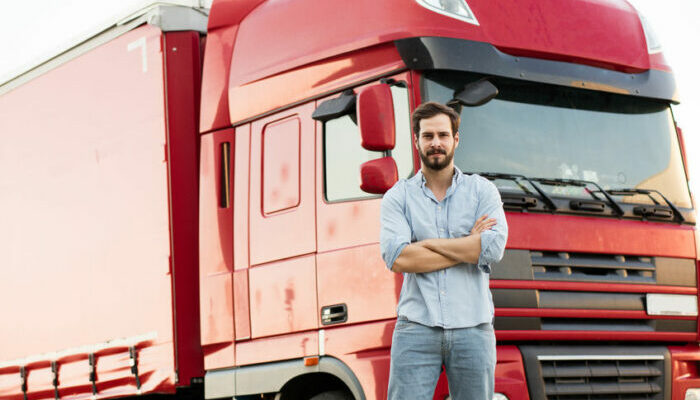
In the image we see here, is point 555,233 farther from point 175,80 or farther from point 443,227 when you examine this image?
point 175,80

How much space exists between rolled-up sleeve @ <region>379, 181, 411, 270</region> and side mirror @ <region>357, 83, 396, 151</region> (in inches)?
36.2

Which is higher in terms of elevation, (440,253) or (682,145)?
(682,145)

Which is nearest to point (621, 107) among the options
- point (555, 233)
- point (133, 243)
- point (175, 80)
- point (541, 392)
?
point (555, 233)

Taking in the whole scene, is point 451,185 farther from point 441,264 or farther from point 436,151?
point 441,264

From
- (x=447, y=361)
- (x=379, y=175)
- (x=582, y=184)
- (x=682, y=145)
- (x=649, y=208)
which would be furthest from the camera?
(x=682, y=145)

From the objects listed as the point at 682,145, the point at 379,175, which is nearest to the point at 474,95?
the point at 379,175

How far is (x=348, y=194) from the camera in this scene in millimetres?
5895

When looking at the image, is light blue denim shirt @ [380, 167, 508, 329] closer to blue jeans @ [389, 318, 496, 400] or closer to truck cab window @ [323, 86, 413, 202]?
blue jeans @ [389, 318, 496, 400]

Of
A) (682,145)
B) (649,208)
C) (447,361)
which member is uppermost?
(682,145)

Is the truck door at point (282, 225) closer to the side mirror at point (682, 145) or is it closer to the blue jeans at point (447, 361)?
the blue jeans at point (447, 361)

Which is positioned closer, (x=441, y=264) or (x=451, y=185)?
(x=441, y=264)

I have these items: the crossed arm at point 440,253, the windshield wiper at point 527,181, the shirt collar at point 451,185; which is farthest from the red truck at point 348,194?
the crossed arm at point 440,253

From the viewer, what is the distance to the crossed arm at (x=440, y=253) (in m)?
4.36

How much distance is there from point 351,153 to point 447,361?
1.91 m
